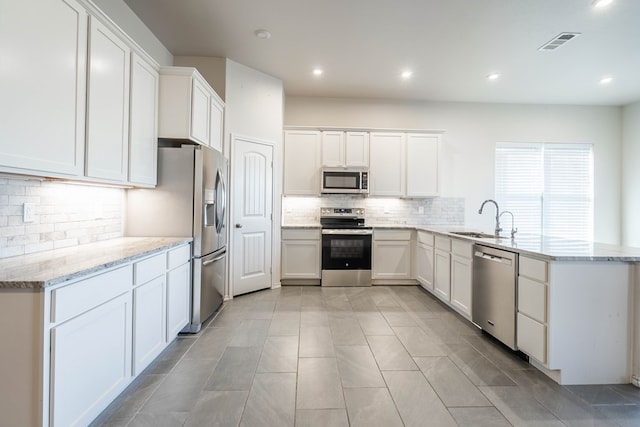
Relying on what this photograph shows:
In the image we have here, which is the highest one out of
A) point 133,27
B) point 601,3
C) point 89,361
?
point 601,3

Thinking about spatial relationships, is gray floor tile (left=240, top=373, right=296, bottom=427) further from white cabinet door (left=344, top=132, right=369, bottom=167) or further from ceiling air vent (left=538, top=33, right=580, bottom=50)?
ceiling air vent (left=538, top=33, right=580, bottom=50)

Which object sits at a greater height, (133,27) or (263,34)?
(263,34)

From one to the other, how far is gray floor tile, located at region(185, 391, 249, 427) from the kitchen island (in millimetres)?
481

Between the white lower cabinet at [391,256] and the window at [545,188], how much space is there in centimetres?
210

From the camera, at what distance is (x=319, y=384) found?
204 centimetres

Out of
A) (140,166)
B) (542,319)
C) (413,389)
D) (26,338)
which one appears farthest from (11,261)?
(542,319)

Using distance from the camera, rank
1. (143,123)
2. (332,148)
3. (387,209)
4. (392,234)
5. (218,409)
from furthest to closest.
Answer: (387,209), (332,148), (392,234), (143,123), (218,409)

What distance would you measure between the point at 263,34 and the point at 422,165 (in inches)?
116

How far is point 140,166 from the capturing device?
250 centimetres

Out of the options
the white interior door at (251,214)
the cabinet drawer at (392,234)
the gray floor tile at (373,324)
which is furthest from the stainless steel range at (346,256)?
the gray floor tile at (373,324)

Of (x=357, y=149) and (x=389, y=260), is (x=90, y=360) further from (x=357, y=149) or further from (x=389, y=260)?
(x=357, y=149)

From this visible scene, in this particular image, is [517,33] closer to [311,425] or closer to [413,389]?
[413,389]

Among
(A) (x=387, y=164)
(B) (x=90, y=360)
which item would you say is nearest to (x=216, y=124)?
(A) (x=387, y=164)

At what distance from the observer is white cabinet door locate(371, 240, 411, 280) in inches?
181
